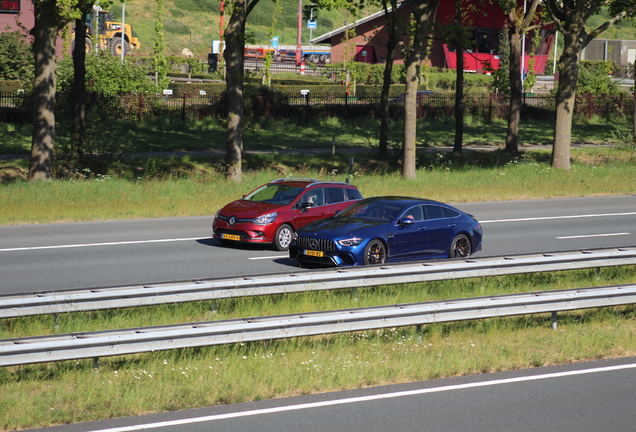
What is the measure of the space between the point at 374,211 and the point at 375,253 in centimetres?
130

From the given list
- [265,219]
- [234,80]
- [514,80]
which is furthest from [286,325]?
[514,80]

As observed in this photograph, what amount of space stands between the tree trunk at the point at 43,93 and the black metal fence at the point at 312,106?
5666 mm

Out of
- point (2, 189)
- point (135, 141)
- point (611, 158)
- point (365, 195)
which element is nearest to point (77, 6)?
point (2, 189)

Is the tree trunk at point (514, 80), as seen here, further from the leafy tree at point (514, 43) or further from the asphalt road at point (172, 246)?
the asphalt road at point (172, 246)

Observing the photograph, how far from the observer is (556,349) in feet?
34.0

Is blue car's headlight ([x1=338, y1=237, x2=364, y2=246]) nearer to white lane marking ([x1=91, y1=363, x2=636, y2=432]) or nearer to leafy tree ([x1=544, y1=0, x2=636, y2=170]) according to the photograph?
white lane marking ([x1=91, y1=363, x2=636, y2=432])

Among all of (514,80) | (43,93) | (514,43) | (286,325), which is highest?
(514,43)

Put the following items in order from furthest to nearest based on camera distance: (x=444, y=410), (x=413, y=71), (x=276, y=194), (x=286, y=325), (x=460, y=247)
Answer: (x=413, y=71), (x=276, y=194), (x=460, y=247), (x=286, y=325), (x=444, y=410)

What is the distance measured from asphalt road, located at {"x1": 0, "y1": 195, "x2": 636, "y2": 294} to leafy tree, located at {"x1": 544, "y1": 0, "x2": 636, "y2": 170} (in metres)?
7.43

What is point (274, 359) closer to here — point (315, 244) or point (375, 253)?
point (315, 244)

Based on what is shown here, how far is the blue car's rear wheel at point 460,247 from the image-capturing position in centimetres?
1673

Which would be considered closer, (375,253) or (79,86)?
(375,253)

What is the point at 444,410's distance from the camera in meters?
8.09

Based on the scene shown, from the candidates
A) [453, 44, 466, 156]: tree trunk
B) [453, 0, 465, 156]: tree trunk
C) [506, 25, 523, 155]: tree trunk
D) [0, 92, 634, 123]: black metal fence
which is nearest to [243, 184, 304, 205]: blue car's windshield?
[0, 92, 634, 123]: black metal fence
